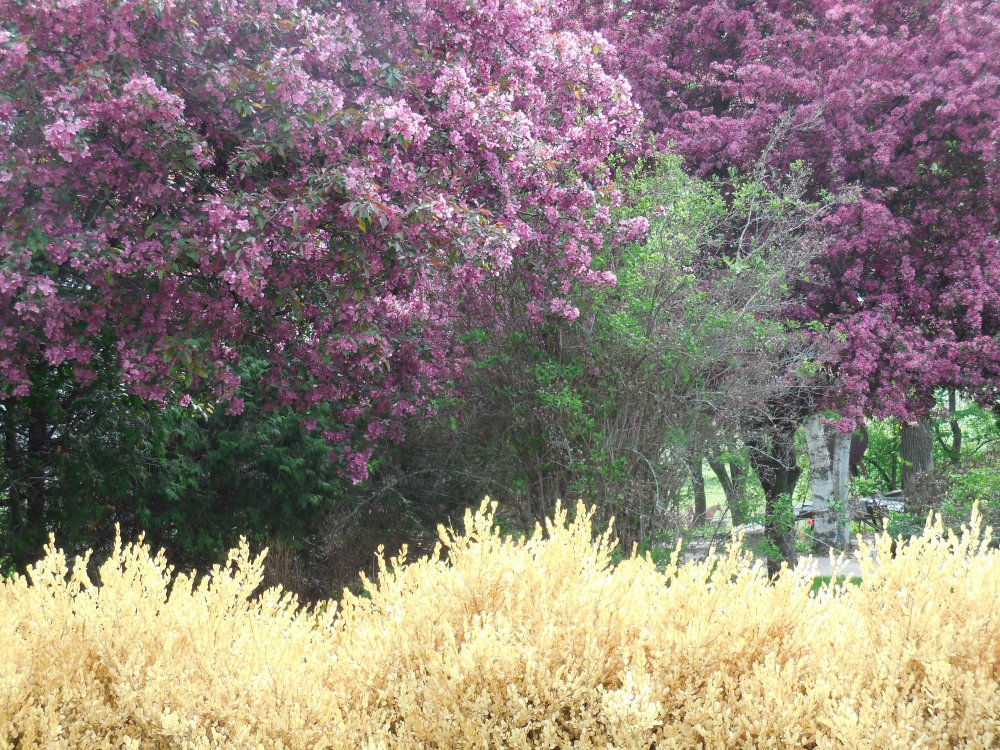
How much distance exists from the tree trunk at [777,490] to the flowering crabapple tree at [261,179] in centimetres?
276

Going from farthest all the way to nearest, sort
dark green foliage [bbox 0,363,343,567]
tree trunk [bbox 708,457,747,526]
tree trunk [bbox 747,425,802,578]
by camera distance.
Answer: tree trunk [bbox 747,425,802,578]
tree trunk [bbox 708,457,747,526]
dark green foliage [bbox 0,363,343,567]

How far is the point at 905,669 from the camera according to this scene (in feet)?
8.95

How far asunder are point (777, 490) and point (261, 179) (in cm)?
796

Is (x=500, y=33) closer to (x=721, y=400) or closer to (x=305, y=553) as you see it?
(x=721, y=400)

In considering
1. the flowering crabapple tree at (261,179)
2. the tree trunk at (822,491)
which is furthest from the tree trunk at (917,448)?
the flowering crabapple tree at (261,179)

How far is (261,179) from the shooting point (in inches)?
226

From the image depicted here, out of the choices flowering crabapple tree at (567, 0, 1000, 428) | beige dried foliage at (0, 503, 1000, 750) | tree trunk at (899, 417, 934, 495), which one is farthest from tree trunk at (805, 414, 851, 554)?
beige dried foliage at (0, 503, 1000, 750)

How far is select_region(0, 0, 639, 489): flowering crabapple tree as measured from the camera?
495 cm

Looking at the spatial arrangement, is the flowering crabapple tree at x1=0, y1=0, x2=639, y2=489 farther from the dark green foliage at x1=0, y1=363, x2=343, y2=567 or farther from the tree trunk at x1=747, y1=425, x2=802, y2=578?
the tree trunk at x1=747, y1=425, x2=802, y2=578

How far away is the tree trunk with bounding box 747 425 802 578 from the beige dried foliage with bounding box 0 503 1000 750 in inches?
169

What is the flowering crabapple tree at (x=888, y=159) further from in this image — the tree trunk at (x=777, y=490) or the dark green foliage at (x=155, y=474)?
the dark green foliage at (x=155, y=474)

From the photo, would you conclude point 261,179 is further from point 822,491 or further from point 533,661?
point 822,491

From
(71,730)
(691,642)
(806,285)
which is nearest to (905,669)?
(691,642)

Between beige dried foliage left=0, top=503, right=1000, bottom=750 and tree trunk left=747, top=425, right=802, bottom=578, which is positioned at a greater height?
tree trunk left=747, top=425, right=802, bottom=578
